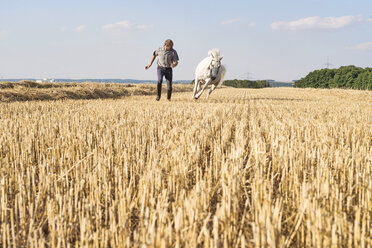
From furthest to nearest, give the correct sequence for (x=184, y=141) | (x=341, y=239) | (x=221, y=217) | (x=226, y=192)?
(x=184, y=141), (x=226, y=192), (x=221, y=217), (x=341, y=239)

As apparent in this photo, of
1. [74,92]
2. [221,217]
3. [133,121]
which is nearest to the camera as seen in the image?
[221,217]

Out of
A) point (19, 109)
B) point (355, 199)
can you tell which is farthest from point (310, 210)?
point (19, 109)

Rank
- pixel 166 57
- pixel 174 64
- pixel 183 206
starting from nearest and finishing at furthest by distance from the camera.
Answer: pixel 183 206
pixel 166 57
pixel 174 64

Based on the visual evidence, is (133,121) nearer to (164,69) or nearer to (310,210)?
(310,210)

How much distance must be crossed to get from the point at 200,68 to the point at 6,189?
8450mm

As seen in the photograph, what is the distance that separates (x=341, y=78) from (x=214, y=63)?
214ft

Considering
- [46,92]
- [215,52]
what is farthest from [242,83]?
[215,52]

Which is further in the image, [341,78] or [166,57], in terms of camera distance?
[341,78]

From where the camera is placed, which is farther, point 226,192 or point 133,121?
point 133,121

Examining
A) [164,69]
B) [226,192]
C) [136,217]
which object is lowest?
[136,217]

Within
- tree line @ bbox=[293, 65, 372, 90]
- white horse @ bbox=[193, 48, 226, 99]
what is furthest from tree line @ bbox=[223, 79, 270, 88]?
white horse @ bbox=[193, 48, 226, 99]

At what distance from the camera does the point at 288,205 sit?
1.95 m

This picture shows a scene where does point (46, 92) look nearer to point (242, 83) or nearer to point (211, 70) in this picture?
point (211, 70)

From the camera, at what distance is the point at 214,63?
971cm
